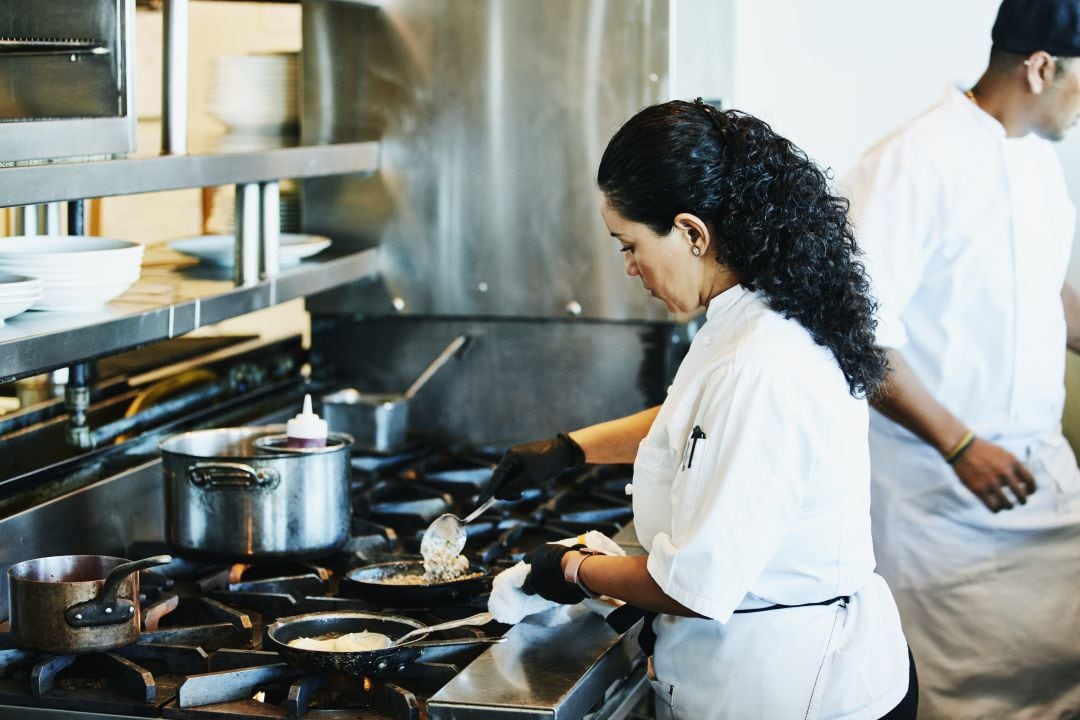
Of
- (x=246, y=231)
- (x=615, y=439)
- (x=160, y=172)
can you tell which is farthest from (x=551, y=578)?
(x=246, y=231)

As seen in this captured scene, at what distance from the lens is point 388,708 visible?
154 centimetres

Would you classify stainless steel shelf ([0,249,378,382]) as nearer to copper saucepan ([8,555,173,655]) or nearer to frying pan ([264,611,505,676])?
copper saucepan ([8,555,173,655])

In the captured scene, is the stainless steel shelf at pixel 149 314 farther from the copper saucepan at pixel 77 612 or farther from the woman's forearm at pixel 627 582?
the woman's forearm at pixel 627 582

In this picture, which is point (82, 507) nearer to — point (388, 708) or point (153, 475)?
point (153, 475)

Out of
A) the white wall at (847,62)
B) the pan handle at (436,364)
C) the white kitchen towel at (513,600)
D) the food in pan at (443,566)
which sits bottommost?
the food in pan at (443,566)

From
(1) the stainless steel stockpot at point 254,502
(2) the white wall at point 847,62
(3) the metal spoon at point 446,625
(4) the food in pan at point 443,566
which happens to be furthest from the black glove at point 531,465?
(2) the white wall at point 847,62

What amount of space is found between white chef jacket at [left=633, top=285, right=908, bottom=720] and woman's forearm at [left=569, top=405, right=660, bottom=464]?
41 centimetres

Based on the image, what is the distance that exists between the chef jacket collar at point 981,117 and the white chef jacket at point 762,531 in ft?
3.45

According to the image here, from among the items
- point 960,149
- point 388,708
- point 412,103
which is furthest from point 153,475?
point 960,149

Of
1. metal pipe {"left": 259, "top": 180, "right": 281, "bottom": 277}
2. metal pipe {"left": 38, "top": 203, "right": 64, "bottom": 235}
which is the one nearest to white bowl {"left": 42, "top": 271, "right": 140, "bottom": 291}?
metal pipe {"left": 259, "top": 180, "right": 281, "bottom": 277}

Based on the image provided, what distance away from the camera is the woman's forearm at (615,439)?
6.97 ft

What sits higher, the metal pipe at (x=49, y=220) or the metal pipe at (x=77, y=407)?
the metal pipe at (x=49, y=220)

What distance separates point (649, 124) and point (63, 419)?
1215 millimetres

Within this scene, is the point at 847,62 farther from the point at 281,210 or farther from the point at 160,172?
the point at 160,172
